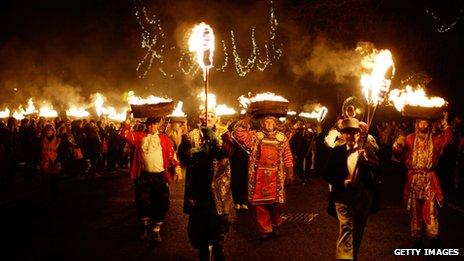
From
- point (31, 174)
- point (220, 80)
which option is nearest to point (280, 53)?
point (220, 80)

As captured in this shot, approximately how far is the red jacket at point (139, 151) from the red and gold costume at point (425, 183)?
3.71 m

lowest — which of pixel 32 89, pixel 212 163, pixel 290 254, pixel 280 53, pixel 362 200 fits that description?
pixel 290 254

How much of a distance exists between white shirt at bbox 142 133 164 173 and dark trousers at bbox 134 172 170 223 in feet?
0.33

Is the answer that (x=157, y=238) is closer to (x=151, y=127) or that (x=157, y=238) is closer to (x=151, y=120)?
(x=151, y=127)

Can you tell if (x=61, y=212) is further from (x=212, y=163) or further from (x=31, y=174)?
(x=31, y=174)

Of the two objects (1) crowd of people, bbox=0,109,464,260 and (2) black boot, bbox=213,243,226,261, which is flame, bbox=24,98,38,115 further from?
(2) black boot, bbox=213,243,226,261

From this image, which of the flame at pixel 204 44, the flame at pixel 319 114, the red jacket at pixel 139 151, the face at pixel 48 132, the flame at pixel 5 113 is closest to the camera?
the flame at pixel 204 44

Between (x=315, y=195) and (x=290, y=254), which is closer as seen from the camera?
(x=290, y=254)

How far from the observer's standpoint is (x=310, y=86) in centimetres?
3594

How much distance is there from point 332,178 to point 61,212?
6644 mm

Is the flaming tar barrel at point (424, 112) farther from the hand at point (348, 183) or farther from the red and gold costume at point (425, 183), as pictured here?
the hand at point (348, 183)

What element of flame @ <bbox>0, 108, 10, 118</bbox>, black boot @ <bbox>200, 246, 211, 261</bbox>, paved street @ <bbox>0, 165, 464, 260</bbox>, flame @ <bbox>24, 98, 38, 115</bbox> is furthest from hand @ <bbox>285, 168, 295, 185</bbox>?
flame @ <bbox>24, 98, 38, 115</bbox>

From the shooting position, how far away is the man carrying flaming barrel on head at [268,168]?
9.00 m

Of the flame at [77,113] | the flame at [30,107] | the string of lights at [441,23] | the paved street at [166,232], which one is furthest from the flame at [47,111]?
the string of lights at [441,23]
